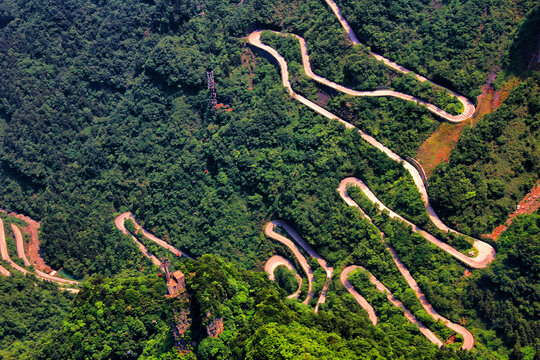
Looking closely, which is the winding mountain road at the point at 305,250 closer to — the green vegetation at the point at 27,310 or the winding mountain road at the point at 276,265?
the winding mountain road at the point at 276,265

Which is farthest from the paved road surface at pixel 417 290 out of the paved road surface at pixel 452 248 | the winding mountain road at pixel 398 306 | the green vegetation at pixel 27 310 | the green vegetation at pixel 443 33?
the green vegetation at pixel 27 310

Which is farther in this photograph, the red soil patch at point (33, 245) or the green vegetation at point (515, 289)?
the red soil patch at point (33, 245)

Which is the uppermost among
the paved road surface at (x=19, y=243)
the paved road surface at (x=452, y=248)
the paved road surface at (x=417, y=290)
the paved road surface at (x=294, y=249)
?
the paved road surface at (x=452, y=248)

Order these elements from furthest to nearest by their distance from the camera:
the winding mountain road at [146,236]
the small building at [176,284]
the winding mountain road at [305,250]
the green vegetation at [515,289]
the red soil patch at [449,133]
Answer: the winding mountain road at [146,236]
the red soil patch at [449,133]
the winding mountain road at [305,250]
the green vegetation at [515,289]
the small building at [176,284]

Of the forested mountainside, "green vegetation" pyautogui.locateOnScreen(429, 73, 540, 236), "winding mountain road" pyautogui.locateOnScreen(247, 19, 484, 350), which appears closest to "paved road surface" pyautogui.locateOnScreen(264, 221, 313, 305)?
the forested mountainside

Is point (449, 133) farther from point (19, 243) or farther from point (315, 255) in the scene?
point (19, 243)

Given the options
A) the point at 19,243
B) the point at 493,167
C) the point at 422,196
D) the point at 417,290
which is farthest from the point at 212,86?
the point at 417,290

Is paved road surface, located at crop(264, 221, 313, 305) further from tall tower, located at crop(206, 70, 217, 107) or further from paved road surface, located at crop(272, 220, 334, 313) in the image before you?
tall tower, located at crop(206, 70, 217, 107)
